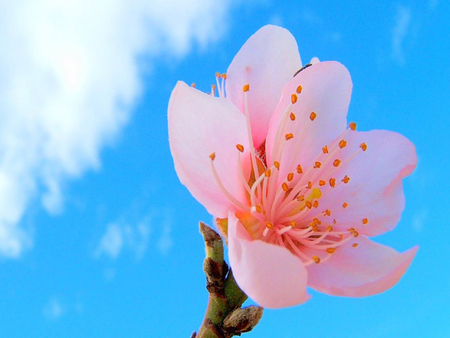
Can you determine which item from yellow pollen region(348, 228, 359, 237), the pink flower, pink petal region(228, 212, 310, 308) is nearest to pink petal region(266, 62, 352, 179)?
the pink flower

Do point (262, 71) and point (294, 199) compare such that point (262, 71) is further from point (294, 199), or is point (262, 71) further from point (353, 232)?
point (353, 232)

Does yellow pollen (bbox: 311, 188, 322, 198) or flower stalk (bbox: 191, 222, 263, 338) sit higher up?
yellow pollen (bbox: 311, 188, 322, 198)

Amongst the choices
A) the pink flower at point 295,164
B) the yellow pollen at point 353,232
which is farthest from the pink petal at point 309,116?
the yellow pollen at point 353,232

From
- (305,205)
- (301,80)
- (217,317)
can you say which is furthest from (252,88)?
(217,317)

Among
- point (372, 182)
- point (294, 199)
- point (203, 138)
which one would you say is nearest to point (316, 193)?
point (294, 199)

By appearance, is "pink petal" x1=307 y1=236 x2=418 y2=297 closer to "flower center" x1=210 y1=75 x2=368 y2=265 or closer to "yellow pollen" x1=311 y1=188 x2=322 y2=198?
"flower center" x1=210 y1=75 x2=368 y2=265

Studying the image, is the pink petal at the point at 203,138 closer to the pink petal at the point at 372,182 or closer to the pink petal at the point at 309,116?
the pink petal at the point at 309,116
